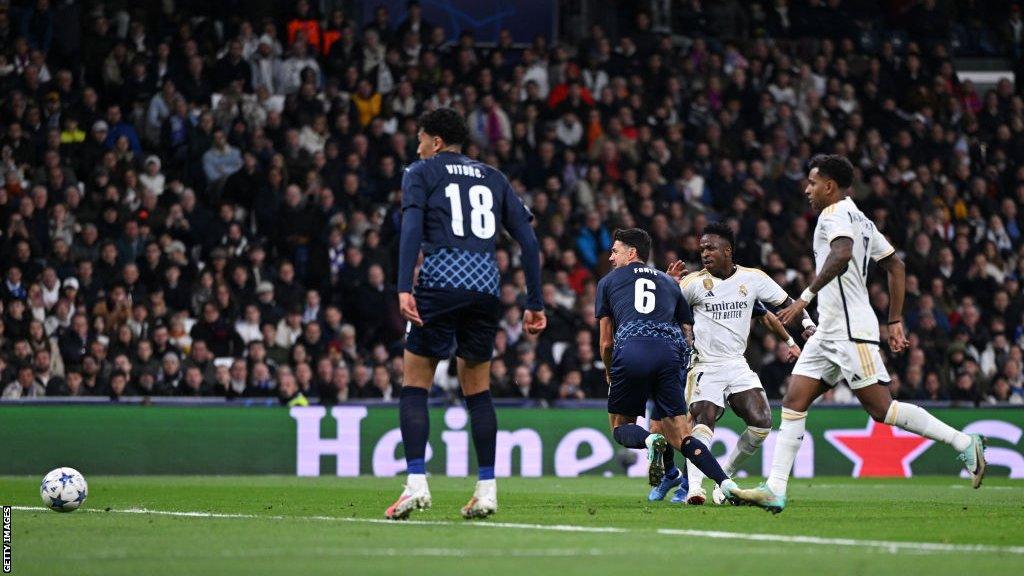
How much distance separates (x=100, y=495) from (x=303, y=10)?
12481 millimetres

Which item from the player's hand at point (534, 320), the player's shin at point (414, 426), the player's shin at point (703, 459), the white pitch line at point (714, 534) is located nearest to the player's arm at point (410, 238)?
the player's shin at point (414, 426)

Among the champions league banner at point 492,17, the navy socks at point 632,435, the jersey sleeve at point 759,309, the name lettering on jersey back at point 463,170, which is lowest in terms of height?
the navy socks at point 632,435

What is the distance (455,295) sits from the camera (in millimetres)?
9477

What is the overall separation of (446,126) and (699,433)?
391 cm

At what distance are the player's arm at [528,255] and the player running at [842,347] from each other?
6.45 feet

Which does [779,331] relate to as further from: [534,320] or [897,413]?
[534,320]

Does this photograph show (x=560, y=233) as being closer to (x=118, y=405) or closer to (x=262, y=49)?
(x=262, y=49)

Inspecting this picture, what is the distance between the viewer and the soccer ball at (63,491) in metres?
10.7

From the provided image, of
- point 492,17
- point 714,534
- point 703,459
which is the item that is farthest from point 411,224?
point 492,17

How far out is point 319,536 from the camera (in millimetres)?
8461

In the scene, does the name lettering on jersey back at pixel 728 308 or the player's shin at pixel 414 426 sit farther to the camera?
the name lettering on jersey back at pixel 728 308

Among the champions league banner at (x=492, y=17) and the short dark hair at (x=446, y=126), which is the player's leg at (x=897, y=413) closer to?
the short dark hair at (x=446, y=126)

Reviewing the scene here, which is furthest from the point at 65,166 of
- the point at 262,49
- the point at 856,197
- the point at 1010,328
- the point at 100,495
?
the point at 1010,328

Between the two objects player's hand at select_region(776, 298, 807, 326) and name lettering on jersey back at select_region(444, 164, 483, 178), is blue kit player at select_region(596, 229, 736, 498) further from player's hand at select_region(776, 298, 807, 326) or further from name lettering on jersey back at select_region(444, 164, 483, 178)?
name lettering on jersey back at select_region(444, 164, 483, 178)
